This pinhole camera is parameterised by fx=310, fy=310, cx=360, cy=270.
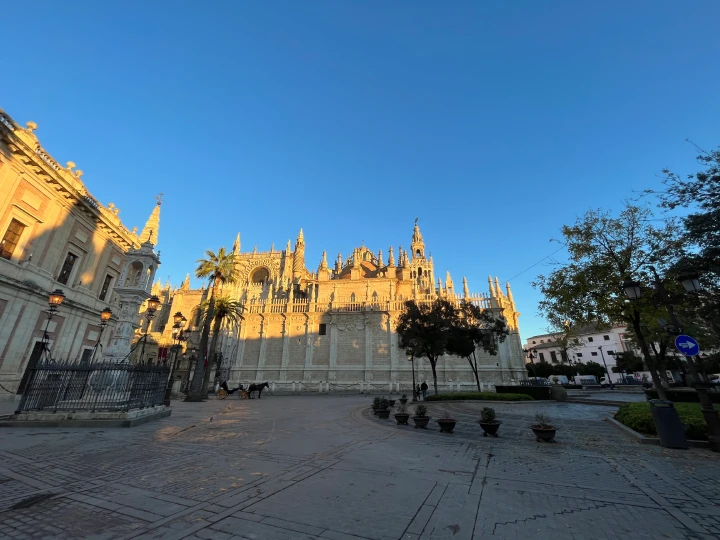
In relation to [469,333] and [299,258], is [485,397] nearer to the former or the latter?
[469,333]

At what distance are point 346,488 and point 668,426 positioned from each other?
28.4 feet

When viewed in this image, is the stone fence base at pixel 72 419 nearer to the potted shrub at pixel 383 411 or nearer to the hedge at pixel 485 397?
the potted shrub at pixel 383 411

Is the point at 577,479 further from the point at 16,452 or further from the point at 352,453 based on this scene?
the point at 16,452

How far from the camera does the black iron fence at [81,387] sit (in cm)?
1049

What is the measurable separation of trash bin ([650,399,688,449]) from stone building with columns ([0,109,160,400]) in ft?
60.1

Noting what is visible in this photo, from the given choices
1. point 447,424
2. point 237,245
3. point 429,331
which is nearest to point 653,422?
point 447,424

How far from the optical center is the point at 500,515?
3.99m

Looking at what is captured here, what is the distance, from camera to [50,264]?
19.6m

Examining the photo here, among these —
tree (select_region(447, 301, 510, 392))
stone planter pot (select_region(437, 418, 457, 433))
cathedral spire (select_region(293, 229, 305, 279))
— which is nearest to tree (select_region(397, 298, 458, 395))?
tree (select_region(447, 301, 510, 392))

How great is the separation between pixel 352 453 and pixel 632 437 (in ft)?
27.1

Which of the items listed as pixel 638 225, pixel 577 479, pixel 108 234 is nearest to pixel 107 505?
pixel 577 479

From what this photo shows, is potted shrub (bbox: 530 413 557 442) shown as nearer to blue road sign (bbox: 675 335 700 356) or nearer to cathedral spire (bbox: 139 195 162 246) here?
blue road sign (bbox: 675 335 700 356)

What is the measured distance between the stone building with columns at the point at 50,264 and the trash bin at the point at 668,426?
1832 centimetres

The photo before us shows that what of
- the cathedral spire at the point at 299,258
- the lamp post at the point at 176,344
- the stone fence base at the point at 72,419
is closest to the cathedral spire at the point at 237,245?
the cathedral spire at the point at 299,258
